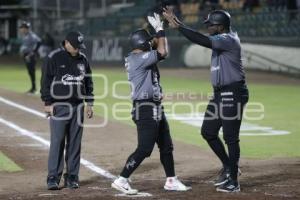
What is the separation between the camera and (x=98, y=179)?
891 cm

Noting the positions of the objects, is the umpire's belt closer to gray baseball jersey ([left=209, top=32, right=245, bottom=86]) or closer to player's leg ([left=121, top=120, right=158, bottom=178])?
gray baseball jersey ([left=209, top=32, right=245, bottom=86])

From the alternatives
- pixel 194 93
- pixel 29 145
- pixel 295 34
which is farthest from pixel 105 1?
pixel 29 145

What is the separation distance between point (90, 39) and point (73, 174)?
1250 inches

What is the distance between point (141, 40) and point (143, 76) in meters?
0.43

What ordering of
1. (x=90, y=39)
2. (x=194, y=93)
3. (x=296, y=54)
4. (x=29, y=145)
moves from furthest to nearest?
(x=90, y=39) → (x=296, y=54) → (x=194, y=93) → (x=29, y=145)

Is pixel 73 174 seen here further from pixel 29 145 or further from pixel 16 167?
pixel 29 145

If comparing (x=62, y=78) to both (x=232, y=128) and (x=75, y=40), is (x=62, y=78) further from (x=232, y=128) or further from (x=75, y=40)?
(x=232, y=128)

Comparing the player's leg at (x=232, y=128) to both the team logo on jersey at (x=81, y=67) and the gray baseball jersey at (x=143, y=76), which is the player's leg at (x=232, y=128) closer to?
the gray baseball jersey at (x=143, y=76)

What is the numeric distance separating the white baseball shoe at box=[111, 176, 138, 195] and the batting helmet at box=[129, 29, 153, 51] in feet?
5.11

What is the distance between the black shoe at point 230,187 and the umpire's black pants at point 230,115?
0.06 meters

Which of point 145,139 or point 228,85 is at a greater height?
point 228,85

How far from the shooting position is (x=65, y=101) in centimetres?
834

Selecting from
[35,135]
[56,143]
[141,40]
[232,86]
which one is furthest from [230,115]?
[35,135]

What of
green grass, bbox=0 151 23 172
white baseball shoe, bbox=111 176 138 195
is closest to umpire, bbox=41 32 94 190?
white baseball shoe, bbox=111 176 138 195
